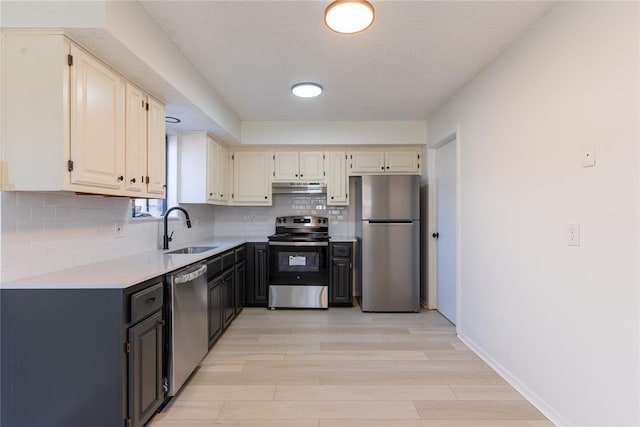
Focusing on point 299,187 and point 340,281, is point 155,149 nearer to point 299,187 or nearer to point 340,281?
point 299,187

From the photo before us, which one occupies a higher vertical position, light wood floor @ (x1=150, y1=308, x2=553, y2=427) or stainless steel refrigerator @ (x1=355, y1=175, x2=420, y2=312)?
stainless steel refrigerator @ (x1=355, y1=175, x2=420, y2=312)

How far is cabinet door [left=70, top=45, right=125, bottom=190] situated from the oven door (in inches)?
88.2

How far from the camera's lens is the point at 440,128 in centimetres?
355

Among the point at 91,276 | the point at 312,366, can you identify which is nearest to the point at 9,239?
the point at 91,276

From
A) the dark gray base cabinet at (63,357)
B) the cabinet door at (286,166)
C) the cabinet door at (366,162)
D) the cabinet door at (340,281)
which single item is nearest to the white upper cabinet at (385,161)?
the cabinet door at (366,162)

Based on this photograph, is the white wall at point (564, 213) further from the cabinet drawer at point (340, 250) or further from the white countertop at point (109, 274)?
the white countertop at point (109, 274)

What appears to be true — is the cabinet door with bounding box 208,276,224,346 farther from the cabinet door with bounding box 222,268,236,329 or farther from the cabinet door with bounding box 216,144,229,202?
the cabinet door with bounding box 216,144,229,202

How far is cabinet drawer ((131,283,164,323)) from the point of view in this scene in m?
1.64

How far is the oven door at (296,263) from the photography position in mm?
3965

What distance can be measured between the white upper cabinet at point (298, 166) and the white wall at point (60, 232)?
6.39 ft

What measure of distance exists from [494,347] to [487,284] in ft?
1.60

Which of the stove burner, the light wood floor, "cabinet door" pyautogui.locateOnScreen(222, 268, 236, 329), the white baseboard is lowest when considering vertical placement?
the light wood floor

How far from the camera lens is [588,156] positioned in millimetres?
1612

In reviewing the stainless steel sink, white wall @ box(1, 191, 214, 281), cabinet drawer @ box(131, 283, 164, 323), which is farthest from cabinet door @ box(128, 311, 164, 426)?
the stainless steel sink
